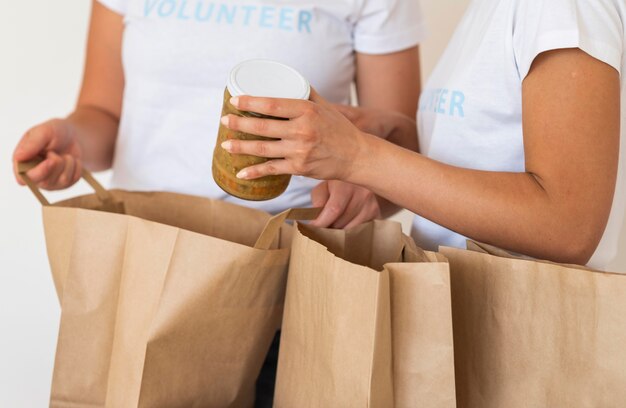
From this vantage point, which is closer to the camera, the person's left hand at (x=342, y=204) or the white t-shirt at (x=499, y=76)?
the white t-shirt at (x=499, y=76)

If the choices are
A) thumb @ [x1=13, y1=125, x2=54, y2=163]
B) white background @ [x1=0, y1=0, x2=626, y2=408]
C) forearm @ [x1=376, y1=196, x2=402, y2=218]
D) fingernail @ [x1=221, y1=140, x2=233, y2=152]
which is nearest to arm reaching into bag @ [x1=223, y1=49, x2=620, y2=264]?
fingernail @ [x1=221, y1=140, x2=233, y2=152]

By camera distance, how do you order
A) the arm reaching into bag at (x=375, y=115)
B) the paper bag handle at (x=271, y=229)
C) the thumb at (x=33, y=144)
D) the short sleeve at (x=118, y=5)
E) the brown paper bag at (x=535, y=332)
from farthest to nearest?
the short sleeve at (x=118, y=5)
the thumb at (x=33, y=144)
the arm reaching into bag at (x=375, y=115)
the paper bag handle at (x=271, y=229)
the brown paper bag at (x=535, y=332)

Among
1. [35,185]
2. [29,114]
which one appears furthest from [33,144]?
[29,114]

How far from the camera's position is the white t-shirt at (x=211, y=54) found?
103 centimetres

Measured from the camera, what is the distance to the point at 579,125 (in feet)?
2.27

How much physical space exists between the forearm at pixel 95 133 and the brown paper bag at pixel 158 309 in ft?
0.97

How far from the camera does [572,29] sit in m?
0.69

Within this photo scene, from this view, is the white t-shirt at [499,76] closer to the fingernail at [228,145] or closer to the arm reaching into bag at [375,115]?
Result: the arm reaching into bag at [375,115]

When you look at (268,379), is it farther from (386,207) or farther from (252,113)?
(252,113)

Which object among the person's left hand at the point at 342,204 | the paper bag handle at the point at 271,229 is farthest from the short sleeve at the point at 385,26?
the paper bag handle at the point at 271,229

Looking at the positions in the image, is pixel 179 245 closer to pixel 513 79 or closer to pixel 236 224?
pixel 236 224

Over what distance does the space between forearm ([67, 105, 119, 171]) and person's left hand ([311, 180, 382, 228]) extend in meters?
0.43

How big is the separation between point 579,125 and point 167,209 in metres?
Answer: 0.51

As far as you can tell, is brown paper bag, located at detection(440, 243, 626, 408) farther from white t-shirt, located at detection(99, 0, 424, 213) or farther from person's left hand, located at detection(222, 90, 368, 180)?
white t-shirt, located at detection(99, 0, 424, 213)
